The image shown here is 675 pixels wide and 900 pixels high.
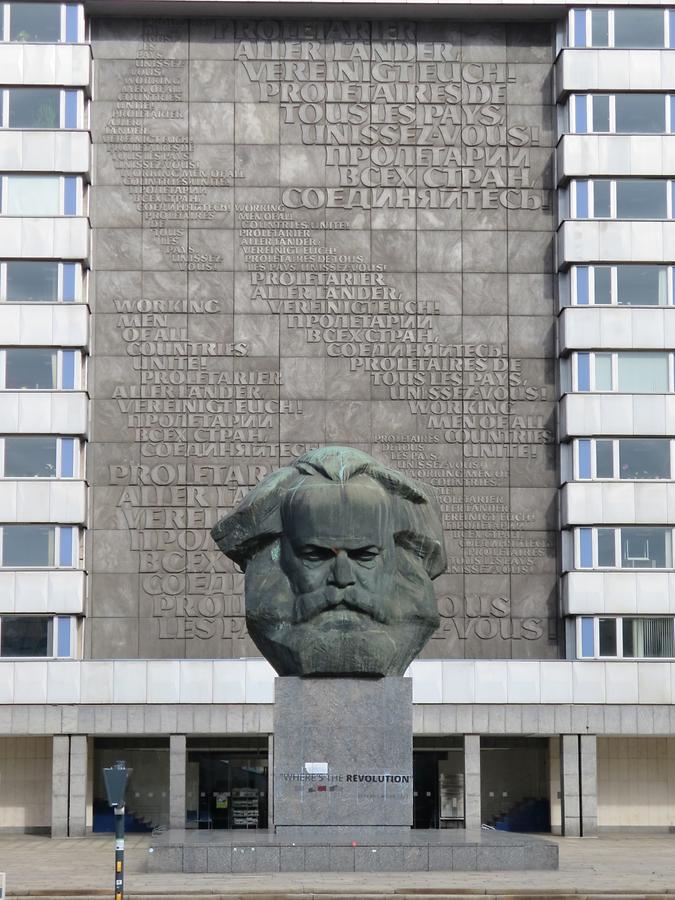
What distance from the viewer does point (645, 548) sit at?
51.8 meters

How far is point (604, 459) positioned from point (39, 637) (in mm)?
18608

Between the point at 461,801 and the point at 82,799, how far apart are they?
1216 centimetres

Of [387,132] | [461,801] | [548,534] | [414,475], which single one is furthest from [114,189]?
[461,801]

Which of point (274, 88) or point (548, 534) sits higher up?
point (274, 88)

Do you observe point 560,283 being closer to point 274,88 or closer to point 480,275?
point 480,275

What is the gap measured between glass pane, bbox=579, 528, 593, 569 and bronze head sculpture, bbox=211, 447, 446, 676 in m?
19.0

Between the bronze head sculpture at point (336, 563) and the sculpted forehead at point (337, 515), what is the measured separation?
0.06 feet

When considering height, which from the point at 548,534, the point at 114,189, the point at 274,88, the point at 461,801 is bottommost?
the point at 461,801

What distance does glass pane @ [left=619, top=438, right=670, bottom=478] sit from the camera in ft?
171

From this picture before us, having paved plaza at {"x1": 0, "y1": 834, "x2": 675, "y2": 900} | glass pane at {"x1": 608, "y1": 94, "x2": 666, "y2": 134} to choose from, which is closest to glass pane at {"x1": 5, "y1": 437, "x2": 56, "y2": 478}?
paved plaza at {"x1": 0, "y1": 834, "x2": 675, "y2": 900}

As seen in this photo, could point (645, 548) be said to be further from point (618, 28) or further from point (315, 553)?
point (315, 553)

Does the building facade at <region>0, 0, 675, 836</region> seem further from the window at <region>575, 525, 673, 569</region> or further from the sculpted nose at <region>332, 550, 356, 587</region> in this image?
the sculpted nose at <region>332, 550, 356, 587</region>

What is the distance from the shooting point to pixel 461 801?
53.0 meters

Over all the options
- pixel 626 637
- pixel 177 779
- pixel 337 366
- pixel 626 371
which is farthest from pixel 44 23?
pixel 626 637
